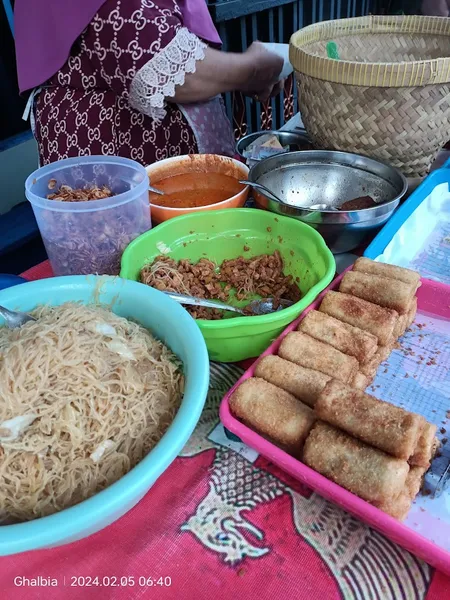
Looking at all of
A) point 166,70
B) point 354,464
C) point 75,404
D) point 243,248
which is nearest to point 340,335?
point 354,464

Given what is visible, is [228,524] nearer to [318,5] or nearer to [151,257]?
[151,257]

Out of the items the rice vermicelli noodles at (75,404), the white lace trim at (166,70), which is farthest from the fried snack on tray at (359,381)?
the white lace trim at (166,70)

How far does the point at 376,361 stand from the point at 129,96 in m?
1.37

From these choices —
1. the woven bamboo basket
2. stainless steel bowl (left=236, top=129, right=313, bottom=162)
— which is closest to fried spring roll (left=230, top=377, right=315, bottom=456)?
the woven bamboo basket

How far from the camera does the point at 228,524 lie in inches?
30.7

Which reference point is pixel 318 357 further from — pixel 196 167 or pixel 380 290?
pixel 196 167

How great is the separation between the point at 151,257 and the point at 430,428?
2.63ft

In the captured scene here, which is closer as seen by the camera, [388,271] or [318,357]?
[318,357]

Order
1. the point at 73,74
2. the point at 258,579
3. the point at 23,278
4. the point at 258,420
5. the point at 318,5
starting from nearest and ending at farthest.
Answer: the point at 258,579, the point at 258,420, the point at 23,278, the point at 73,74, the point at 318,5

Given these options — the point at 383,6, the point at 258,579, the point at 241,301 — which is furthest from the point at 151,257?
the point at 383,6

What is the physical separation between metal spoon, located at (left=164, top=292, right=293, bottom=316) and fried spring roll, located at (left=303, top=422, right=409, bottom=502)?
0.38 metres

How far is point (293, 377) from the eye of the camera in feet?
3.02

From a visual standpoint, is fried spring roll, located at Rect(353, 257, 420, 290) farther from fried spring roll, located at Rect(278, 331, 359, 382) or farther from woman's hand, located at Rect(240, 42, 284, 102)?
woman's hand, located at Rect(240, 42, 284, 102)

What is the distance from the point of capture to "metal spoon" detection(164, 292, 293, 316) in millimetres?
1078
